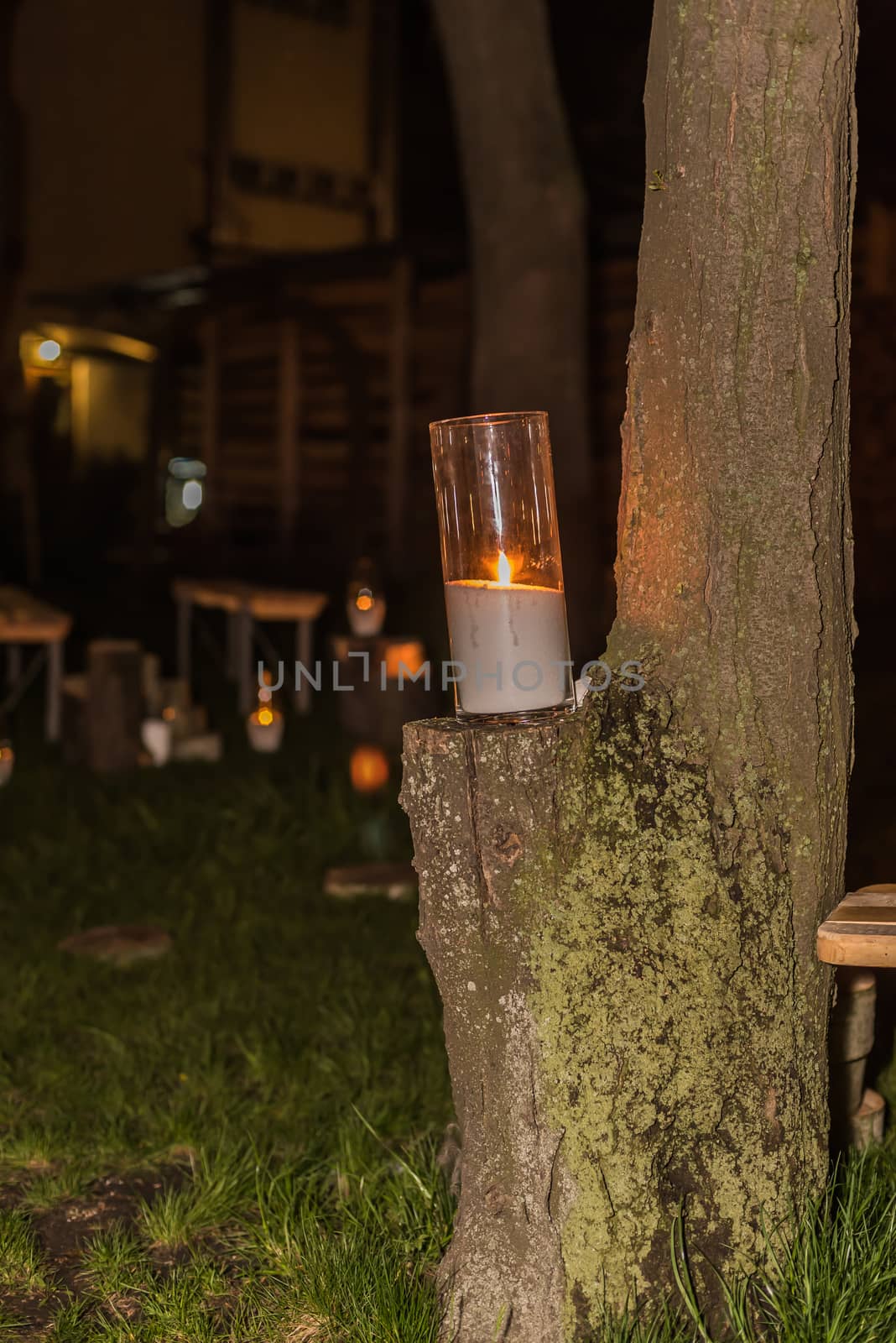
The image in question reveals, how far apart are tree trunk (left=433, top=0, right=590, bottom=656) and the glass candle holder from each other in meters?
4.34

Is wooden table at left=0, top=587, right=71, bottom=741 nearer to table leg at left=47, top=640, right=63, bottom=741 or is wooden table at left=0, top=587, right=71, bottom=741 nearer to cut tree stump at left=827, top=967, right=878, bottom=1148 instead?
table leg at left=47, top=640, right=63, bottom=741

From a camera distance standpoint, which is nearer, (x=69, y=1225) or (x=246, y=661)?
(x=69, y=1225)

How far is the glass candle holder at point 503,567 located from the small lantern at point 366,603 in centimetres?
432

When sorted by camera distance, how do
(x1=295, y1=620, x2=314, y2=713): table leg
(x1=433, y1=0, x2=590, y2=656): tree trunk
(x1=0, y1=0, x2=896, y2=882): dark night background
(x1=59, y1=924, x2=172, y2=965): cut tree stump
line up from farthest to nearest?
1. (x1=0, y1=0, x2=896, y2=882): dark night background
2. (x1=295, y1=620, x2=314, y2=713): table leg
3. (x1=433, y1=0, x2=590, y2=656): tree trunk
4. (x1=59, y1=924, x2=172, y2=965): cut tree stump

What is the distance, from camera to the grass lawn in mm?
2188

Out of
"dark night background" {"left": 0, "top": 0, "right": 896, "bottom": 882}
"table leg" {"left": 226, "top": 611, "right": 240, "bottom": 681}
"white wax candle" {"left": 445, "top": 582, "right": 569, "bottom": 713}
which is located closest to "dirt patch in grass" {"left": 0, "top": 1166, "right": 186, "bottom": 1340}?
"white wax candle" {"left": 445, "top": 582, "right": 569, "bottom": 713}

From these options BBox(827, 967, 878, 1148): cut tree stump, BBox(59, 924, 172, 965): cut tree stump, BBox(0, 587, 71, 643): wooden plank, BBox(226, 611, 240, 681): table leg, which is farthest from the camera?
BBox(226, 611, 240, 681): table leg

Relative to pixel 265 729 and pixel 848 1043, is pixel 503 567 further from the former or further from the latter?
pixel 265 729

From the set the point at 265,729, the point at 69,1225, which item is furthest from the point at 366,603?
the point at 69,1225

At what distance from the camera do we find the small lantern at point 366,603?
21.7ft

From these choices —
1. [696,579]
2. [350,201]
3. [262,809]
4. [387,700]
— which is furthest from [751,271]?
[350,201]

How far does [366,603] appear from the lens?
21.6 ft

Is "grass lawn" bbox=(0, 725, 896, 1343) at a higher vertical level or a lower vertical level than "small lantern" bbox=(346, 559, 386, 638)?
lower

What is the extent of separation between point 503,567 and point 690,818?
47cm
